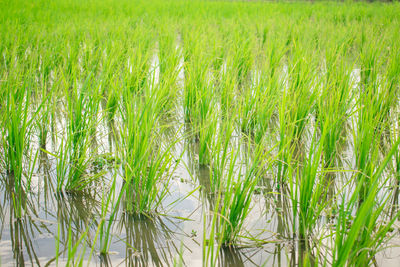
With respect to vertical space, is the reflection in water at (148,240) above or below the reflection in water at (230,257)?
above

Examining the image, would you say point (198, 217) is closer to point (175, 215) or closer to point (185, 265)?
point (175, 215)

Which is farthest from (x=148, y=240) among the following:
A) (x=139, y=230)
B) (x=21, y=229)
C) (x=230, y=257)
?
(x=21, y=229)

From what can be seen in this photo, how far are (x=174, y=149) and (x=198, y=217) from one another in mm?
665

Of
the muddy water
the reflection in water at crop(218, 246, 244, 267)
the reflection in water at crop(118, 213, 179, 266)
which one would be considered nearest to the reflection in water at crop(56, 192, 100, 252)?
the muddy water

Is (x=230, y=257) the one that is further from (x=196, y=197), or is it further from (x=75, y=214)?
(x=75, y=214)

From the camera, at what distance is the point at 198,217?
1.61 m

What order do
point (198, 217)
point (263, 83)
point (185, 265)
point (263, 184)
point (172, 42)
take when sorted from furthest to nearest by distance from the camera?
point (172, 42) < point (263, 83) < point (263, 184) < point (198, 217) < point (185, 265)

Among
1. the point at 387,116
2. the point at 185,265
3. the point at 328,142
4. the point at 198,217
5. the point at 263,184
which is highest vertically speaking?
the point at 387,116

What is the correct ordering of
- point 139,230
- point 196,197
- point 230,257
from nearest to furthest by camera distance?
point 230,257, point 139,230, point 196,197

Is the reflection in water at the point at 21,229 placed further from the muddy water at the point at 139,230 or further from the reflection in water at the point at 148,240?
the reflection in water at the point at 148,240

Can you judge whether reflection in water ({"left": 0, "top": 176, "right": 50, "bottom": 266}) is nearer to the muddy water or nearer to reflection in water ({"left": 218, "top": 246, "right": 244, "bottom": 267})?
the muddy water

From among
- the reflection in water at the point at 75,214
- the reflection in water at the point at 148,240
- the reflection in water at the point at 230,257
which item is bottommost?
the reflection in water at the point at 230,257

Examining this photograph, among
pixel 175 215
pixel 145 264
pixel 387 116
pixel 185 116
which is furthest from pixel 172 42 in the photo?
pixel 145 264

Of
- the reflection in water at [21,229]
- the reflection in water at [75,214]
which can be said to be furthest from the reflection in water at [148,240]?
the reflection in water at [21,229]
